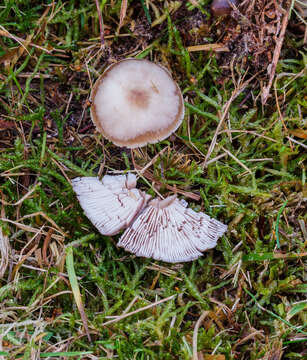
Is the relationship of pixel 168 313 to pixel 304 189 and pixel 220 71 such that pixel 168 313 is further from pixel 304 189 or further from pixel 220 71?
pixel 220 71

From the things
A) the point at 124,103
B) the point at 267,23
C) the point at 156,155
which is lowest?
the point at 156,155

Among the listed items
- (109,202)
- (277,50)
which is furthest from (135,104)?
(277,50)

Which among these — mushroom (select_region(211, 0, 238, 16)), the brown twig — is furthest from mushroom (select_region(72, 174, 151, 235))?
mushroom (select_region(211, 0, 238, 16))

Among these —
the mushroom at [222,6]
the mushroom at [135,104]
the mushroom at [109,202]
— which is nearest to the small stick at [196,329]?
the mushroom at [109,202]

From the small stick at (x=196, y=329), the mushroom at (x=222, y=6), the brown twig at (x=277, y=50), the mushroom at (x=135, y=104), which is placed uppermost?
the mushroom at (x=222, y=6)

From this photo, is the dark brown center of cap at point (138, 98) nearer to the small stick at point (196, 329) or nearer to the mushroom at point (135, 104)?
the mushroom at point (135, 104)

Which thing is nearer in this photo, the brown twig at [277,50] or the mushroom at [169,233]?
the mushroom at [169,233]

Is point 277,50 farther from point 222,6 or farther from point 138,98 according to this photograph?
point 138,98

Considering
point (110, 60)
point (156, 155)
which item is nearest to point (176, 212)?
point (156, 155)
